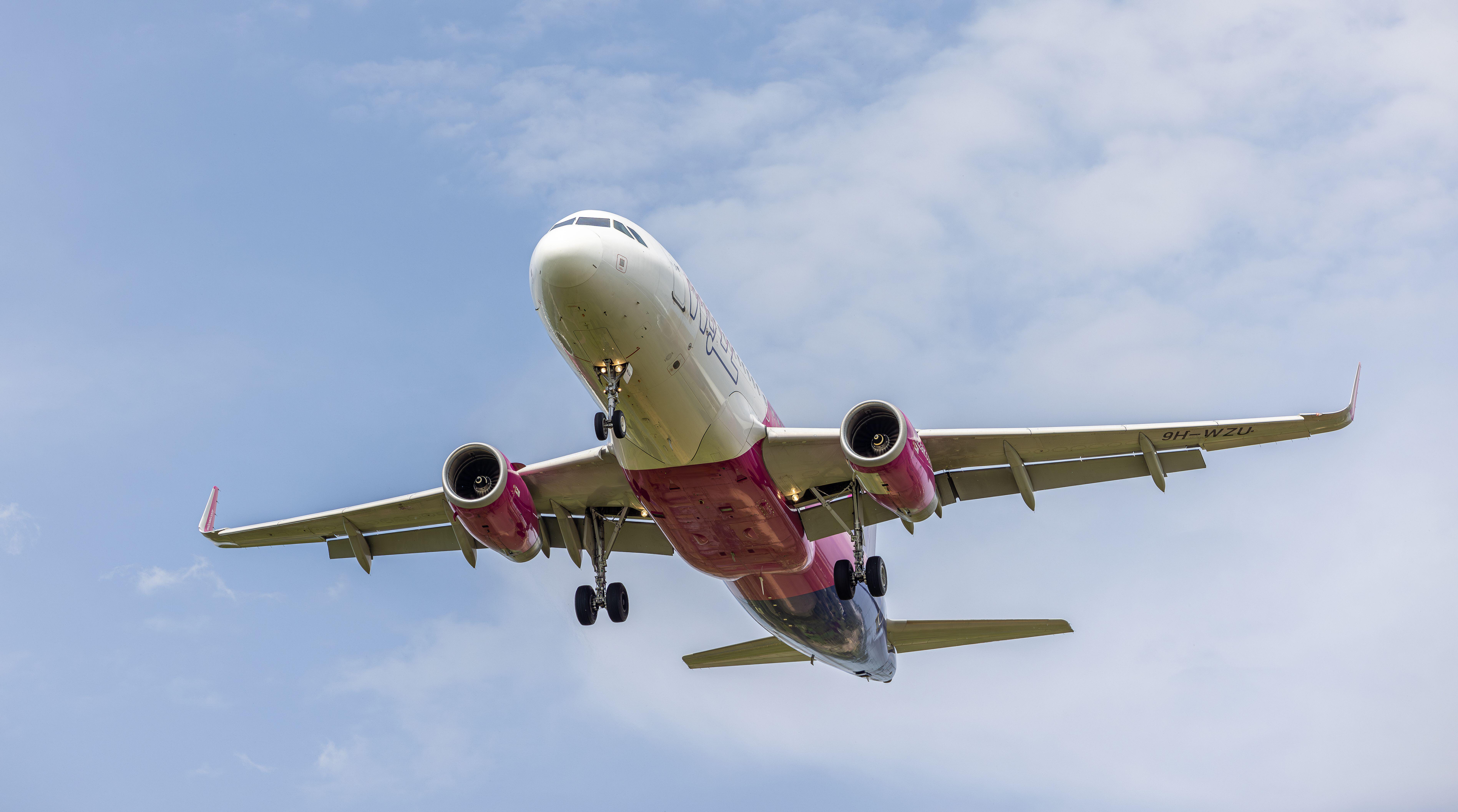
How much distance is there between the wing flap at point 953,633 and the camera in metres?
28.5

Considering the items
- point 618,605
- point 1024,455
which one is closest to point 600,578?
point 618,605

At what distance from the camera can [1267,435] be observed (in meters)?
21.3

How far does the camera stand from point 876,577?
23.2 meters

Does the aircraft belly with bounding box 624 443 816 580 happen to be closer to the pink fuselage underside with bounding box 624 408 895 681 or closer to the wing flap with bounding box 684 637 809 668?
the pink fuselage underside with bounding box 624 408 895 681

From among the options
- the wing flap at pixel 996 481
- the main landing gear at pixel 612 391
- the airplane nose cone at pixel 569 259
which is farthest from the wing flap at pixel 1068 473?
the airplane nose cone at pixel 569 259

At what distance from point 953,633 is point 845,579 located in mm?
7587

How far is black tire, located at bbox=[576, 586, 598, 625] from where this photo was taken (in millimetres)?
23891

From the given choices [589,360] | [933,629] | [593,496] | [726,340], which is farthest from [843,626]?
[589,360]

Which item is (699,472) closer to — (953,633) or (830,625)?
(830,625)

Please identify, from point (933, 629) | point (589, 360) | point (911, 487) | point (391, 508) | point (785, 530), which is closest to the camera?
point (589, 360)

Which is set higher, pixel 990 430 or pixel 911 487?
pixel 990 430

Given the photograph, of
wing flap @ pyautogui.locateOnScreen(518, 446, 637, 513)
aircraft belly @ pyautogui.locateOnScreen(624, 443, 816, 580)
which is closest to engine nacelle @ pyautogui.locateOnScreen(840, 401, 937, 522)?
aircraft belly @ pyautogui.locateOnScreen(624, 443, 816, 580)

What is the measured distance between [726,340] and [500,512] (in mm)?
5100

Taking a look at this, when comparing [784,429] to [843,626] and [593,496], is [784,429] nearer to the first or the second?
[593,496]
